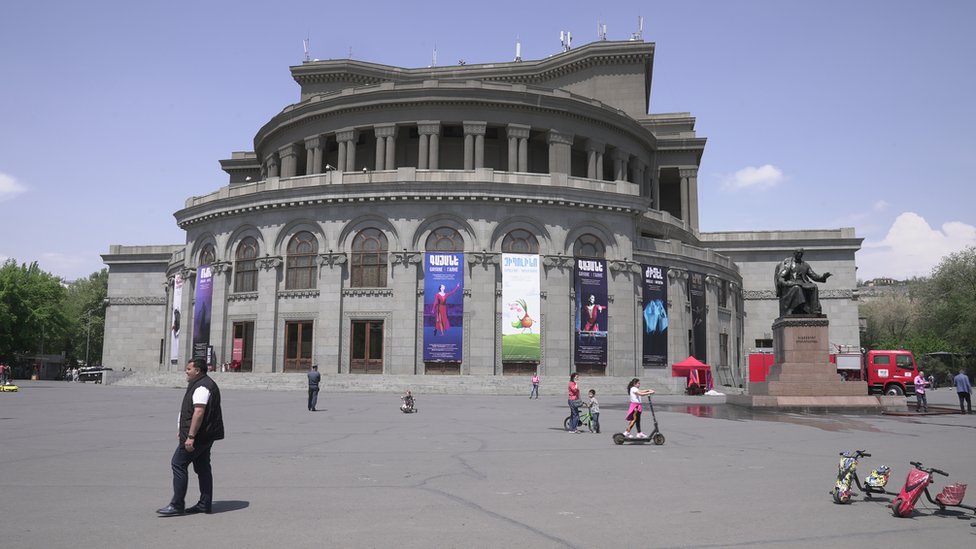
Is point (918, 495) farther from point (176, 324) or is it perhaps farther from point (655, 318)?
point (176, 324)

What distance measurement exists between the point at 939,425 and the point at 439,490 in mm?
18748

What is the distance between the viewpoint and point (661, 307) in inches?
1908

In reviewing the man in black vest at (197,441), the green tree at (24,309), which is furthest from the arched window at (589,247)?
the green tree at (24,309)

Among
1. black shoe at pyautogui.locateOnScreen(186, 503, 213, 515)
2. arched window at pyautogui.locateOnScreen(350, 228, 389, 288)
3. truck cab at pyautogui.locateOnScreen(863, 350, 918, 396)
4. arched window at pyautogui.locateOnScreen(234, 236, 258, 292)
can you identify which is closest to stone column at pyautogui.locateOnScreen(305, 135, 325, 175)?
arched window at pyautogui.locateOnScreen(234, 236, 258, 292)

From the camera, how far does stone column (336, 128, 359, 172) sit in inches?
2109

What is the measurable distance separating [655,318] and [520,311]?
972 cm

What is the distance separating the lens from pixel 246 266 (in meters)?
47.5

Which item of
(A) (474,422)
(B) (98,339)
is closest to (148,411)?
(A) (474,422)

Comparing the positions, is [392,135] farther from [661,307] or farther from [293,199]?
[661,307]

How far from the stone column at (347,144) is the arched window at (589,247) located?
1760 cm

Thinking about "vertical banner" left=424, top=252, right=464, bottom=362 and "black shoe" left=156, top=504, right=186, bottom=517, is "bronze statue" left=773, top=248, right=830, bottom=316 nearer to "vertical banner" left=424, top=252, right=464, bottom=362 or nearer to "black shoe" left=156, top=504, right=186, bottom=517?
"vertical banner" left=424, top=252, right=464, bottom=362

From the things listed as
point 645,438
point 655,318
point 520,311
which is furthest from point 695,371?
point 645,438

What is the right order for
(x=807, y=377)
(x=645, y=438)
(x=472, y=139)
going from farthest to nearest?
1. (x=472, y=139)
2. (x=807, y=377)
3. (x=645, y=438)

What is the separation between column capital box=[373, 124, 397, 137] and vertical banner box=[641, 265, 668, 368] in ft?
63.1
